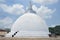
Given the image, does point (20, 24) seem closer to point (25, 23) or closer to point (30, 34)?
point (25, 23)

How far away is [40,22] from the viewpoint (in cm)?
3155

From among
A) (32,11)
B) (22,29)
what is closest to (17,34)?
(22,29)

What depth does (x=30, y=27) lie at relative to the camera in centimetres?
3048

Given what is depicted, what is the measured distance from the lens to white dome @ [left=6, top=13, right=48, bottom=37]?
29.8 meters

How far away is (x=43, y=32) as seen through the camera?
30.5m

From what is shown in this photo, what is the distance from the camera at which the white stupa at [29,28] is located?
29719 millimetres

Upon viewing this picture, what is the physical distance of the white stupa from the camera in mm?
29719

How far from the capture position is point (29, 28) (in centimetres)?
3044

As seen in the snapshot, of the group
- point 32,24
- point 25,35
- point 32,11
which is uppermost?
point 32,11

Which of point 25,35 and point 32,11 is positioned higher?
point 32,11

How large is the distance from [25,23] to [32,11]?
3.41 meters

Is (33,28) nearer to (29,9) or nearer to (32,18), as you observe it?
(32,18)

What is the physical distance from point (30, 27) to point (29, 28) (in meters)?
0.24

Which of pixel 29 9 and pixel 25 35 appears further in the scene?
pixel 29 9
